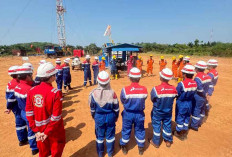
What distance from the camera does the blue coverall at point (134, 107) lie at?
2.84 meters

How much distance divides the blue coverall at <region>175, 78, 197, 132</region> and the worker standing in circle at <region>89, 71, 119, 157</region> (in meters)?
1.76

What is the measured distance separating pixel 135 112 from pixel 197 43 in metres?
39.7

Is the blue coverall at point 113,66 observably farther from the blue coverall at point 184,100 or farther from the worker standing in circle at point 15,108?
the worker standing in circle at point 15,108

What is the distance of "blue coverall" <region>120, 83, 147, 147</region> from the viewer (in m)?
2.84

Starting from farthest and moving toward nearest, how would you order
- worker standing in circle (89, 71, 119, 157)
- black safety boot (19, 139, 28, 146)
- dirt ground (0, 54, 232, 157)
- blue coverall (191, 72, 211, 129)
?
blue coverall (191, 72, 211, 129)
black safety boot (19, 139, 28, 146)
dirt ground (0, 54, 232, 157)
worker standing in circle (89, 71, 119, 157)

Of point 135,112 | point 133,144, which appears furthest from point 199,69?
point 133,144

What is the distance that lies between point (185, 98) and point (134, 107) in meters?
1.47

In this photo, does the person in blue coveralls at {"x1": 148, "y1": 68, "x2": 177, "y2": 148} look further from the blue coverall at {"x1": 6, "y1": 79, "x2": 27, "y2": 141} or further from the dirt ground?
the blue coverall at {"x1": 6, "y1": 79, "x2": 27, "y2": 141}

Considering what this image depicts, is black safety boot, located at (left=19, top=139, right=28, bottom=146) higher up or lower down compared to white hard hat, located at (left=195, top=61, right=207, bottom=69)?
lower down

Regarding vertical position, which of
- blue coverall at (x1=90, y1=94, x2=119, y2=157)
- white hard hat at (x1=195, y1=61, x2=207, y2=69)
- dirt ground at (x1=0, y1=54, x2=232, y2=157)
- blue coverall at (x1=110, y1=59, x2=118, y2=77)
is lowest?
dirt ground at (x1=0, y1=54, x2=232, y2=157)

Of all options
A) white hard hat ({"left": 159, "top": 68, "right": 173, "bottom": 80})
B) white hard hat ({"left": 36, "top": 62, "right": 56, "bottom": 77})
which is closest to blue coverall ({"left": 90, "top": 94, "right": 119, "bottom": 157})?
white hard hat ({"left": 36, "top": 62, "right": 56, "bottom": 77})

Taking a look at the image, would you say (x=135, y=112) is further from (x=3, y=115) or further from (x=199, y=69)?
(x=3, y=115)

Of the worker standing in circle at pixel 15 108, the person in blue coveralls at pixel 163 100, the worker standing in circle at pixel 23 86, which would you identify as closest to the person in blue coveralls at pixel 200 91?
the person in blue coveralls at pixel 163 100

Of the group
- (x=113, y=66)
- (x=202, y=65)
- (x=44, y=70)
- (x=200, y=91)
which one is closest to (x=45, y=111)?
(x=44, y=70)
